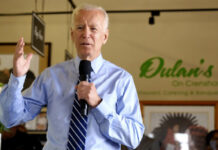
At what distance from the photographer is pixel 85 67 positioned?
2061 millimetres

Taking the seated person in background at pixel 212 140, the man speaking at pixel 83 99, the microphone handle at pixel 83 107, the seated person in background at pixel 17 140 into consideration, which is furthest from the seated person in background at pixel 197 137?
the microphone handle at pixel 83 107

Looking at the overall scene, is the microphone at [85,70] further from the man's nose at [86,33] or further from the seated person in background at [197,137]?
the seated person in background at [197,137]

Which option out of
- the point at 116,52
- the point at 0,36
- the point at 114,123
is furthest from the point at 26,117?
Result: the point at 0,36

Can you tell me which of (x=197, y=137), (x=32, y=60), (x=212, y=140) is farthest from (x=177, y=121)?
(x=32, y=60)

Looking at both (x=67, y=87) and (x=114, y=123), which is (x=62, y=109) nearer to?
(x=67, y=87)

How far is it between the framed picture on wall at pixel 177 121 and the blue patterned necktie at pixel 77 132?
5.67 metres

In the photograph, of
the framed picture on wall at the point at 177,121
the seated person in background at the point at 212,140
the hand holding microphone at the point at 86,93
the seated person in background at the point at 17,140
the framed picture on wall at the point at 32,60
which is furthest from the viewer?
the framed picture on wall at the point at 32,60

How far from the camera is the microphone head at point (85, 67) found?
6.72 feet

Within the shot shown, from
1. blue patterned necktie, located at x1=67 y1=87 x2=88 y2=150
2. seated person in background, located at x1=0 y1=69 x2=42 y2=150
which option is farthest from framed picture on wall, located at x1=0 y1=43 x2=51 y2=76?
blue patterned necktie, located at x1=67 y1=87 x2=88 y2=150

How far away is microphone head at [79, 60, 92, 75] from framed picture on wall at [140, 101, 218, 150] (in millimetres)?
5603

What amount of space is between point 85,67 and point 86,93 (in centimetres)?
23

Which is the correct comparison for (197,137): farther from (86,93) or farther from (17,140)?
(86,93)

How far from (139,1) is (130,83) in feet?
19.6

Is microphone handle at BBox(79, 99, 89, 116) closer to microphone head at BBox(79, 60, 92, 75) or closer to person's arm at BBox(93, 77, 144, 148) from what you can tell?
person's arm at BBox(93, 77, 144, 148)
